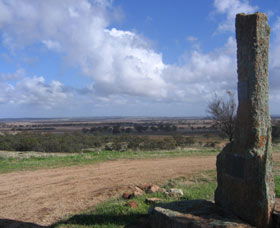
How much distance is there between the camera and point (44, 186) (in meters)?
11.8

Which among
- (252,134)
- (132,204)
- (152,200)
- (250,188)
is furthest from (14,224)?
(252,134)

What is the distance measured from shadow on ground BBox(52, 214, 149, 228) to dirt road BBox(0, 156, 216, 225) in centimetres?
61

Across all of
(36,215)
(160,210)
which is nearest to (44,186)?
(36,215)

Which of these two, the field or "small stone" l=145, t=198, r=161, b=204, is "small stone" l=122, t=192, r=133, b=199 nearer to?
the field

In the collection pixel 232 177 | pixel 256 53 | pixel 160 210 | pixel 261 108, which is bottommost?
pixel 160 210

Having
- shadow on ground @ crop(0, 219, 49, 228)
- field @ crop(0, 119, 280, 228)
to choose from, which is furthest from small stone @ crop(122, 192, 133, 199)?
shadow on ground @ crop(0, 219, 49, 228)

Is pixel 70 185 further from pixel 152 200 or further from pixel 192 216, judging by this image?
pixel 192 216

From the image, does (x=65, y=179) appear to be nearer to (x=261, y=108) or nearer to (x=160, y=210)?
(x=160, y=210)

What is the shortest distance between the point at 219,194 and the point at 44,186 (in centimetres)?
722

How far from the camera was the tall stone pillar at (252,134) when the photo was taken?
17.8 ft

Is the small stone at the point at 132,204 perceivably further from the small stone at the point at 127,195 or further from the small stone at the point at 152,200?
the small stone at the point at 127,195

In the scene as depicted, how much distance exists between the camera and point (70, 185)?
39.1 ft

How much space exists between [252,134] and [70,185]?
25.3ft

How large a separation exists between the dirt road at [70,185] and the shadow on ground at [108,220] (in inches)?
24.1
